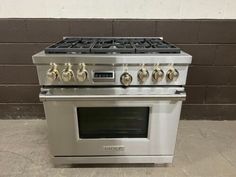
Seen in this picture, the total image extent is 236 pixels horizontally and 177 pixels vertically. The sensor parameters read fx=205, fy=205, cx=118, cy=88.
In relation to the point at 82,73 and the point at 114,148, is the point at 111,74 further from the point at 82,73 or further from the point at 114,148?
the point at 114,148

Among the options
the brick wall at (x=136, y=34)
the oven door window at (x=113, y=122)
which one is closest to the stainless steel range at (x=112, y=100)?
the oven door window at (x=113, y=122)

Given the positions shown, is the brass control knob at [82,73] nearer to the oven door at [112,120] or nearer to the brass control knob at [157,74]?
the oven door at [112,120]

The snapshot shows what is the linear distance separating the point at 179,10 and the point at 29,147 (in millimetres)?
1354

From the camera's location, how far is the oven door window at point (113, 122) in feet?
3.23

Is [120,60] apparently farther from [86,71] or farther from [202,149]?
[202,149]

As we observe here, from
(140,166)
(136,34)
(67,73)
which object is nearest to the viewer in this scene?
(67,73)

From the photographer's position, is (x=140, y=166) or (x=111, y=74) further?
(x=140, y=166)

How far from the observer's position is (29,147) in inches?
51.5

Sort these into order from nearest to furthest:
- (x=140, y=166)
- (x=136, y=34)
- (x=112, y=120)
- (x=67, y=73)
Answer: (x=67, y=73)
(x=112, y=120)
(x=140, y=166)
(x=136, y=34)

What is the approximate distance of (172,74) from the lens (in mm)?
900

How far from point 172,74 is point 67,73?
0.46 m

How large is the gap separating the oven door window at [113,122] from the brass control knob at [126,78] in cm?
14

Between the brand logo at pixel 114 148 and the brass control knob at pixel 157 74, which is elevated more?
the brass control knob at pixel 157 74

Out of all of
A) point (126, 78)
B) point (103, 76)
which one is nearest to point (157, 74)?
point (126, 78)
